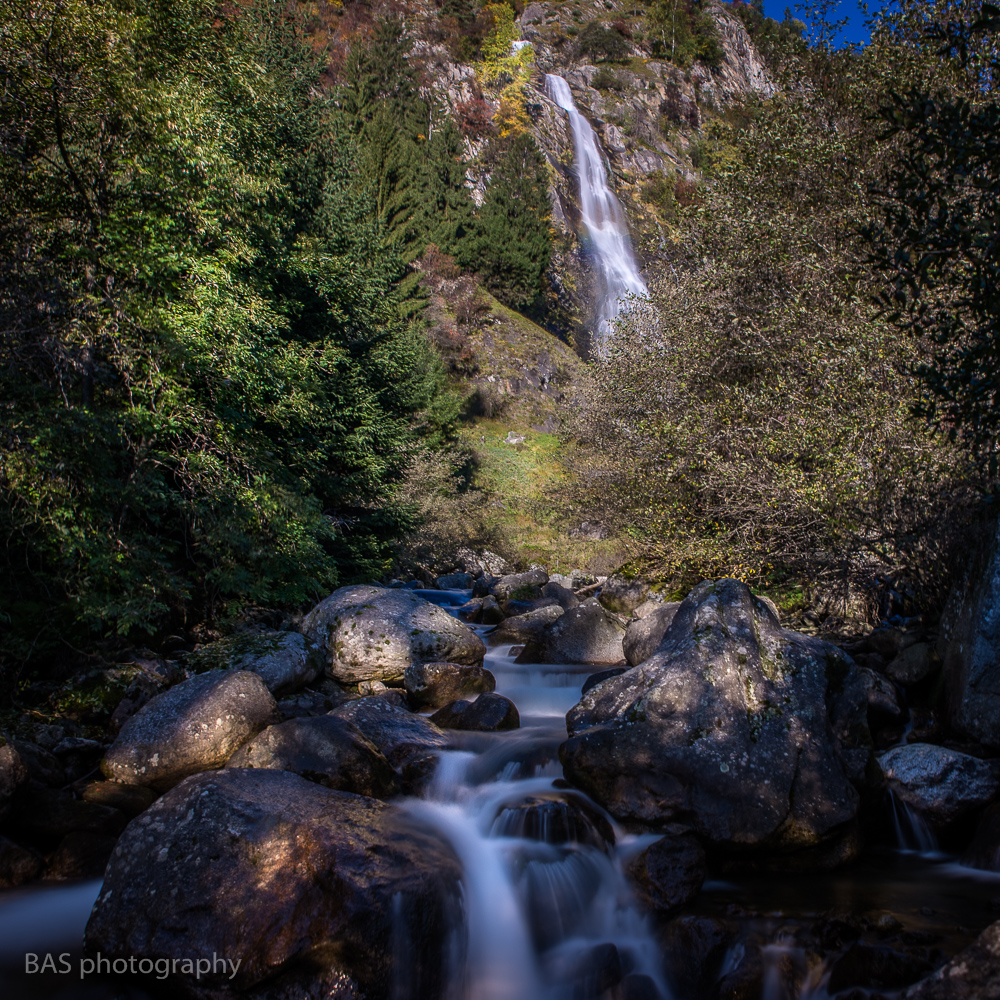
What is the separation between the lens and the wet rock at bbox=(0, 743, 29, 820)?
592cm

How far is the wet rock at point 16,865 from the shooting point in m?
5.66

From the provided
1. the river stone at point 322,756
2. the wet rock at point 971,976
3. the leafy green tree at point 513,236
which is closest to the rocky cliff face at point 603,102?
the leafy green tree at point 513,236

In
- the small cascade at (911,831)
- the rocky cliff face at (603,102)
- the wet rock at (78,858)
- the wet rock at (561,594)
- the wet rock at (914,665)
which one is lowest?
the small cascade at (911,831)

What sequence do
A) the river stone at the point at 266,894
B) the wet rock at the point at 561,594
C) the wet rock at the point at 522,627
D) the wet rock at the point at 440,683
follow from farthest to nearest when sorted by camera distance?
the wet rock at the point at 561,594, the wet rock at the point at 522,627, the wet rock at the point at 440,683, the river stone at the point at 266,894

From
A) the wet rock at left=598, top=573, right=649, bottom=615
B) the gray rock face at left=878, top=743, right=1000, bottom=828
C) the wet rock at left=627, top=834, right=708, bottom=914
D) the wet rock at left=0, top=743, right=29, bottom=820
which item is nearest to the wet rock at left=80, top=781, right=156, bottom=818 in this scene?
the wet rock at left=0, top=743, right=29, bottom=820

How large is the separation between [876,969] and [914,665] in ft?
17.2

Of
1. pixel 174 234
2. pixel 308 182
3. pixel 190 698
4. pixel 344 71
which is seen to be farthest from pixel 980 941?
pixel 344 71

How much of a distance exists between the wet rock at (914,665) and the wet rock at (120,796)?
928 centimetres

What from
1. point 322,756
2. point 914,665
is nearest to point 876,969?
point 322,756

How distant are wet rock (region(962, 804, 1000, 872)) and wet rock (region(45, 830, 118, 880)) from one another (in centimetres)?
808

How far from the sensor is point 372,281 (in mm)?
19062

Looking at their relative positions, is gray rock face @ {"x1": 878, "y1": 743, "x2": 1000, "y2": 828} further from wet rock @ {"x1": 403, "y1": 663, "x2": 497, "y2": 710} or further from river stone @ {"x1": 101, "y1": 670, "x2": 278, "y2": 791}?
river stone @ {"x1": 101, "y1": 670, "x2": 278, "y2": 791}

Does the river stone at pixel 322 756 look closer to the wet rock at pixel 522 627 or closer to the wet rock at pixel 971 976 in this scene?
the wet rock at pixel 971 976

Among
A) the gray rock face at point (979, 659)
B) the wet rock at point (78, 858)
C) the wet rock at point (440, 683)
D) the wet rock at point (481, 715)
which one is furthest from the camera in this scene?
the wet rock at point (440, 683)
